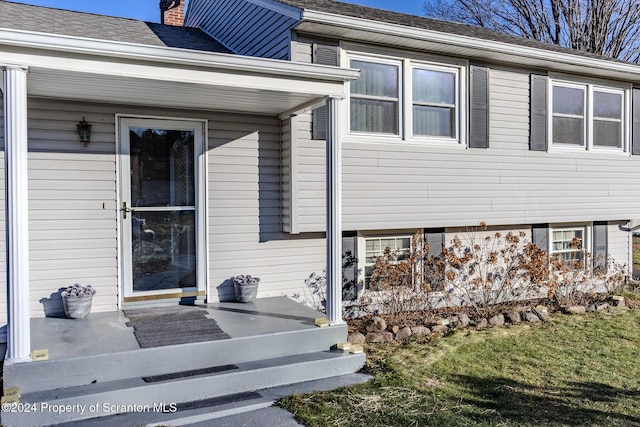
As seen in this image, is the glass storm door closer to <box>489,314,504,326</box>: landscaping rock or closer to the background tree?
<box>489,314,504,326</box>: landscaping rock

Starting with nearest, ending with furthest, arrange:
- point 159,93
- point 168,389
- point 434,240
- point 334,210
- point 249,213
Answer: point 168,389 → point 159,93 → point 334,210 → point 249,213 → point 434,240

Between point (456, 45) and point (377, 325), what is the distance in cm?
360

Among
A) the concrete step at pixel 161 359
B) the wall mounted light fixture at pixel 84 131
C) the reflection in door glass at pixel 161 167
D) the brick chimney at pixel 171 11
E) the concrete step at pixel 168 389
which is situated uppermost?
the brick chimney at pixel 171 11

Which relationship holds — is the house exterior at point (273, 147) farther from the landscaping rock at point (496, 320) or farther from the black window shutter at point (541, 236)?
the landscaping rock at point (496, 320)

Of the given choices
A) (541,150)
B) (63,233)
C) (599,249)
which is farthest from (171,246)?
(599,249)

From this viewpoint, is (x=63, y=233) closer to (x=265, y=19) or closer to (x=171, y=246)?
(x=171, y=246)

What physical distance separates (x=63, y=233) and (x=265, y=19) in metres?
3.53

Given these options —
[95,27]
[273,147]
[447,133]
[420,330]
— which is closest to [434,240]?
[447,133]

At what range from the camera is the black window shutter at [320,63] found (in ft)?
20.2

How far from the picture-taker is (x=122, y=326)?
4961 mm

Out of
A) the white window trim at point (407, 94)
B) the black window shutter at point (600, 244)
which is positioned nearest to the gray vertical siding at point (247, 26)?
the white window trim at point (407, 94)

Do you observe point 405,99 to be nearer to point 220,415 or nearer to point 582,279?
point 582,279

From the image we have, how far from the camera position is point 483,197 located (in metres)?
7.34

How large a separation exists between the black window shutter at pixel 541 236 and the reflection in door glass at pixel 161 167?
5061mm
